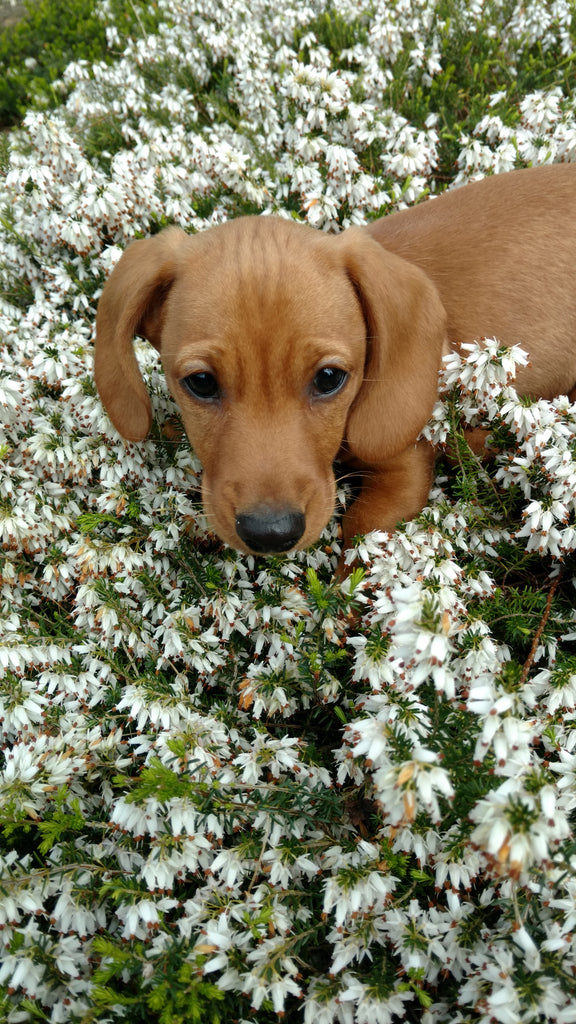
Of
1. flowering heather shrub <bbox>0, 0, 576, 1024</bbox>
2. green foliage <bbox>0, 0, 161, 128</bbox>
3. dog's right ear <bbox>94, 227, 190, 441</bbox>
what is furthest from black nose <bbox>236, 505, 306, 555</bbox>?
green foliage <bbox>0, 0, 161, 128</bbox>

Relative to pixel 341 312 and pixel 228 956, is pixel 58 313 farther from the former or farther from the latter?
pixel 228 956

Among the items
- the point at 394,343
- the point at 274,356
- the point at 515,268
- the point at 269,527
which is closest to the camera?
the point at 269,527

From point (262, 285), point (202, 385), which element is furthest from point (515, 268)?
point (202, 385)

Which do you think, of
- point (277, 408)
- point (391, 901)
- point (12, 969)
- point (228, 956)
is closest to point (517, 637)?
point (391, 901)

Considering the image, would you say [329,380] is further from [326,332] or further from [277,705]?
[277,705]

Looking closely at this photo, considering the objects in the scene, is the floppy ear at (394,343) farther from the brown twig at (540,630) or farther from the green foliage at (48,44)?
the green foliage at (48,44)

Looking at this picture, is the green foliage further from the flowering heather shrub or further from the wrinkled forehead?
the wrinkled forehead

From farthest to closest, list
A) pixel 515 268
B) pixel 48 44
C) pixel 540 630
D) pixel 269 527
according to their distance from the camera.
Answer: pixel 48 44, pixel 515 268, pixel 540 630, pixel 269 527
